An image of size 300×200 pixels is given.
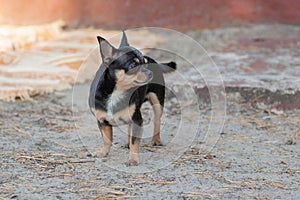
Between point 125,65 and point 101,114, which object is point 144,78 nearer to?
point 125,65

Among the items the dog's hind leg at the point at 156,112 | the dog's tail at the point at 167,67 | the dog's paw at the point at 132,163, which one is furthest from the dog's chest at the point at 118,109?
the dog's tail at the point at 167,67

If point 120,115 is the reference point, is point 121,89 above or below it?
above

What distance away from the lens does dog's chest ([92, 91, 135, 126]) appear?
3320 millimetres

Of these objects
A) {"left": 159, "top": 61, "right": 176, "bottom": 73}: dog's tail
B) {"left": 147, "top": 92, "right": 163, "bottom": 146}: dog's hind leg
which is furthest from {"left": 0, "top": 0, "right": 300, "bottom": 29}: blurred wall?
{"left": 147, "top": 92, "right": 163, "bottom": 146}: dog's hind leg

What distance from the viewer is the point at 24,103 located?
16.5 ft

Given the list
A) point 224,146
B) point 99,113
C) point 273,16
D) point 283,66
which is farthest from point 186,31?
point 99,113

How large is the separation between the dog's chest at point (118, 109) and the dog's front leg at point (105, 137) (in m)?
0.12

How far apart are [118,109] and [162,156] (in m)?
0.47

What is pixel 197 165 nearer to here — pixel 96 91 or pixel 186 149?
pixel 186 149

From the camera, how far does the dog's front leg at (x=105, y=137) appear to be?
3450mm

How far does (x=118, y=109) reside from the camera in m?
3.32

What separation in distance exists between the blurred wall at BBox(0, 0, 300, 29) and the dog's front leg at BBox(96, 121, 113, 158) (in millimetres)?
A: 4654

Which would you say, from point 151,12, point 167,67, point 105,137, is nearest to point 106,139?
point 105,137

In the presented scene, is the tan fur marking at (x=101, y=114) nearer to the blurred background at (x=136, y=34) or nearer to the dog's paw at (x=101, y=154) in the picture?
the dog's paw at (x=101, y=154)
